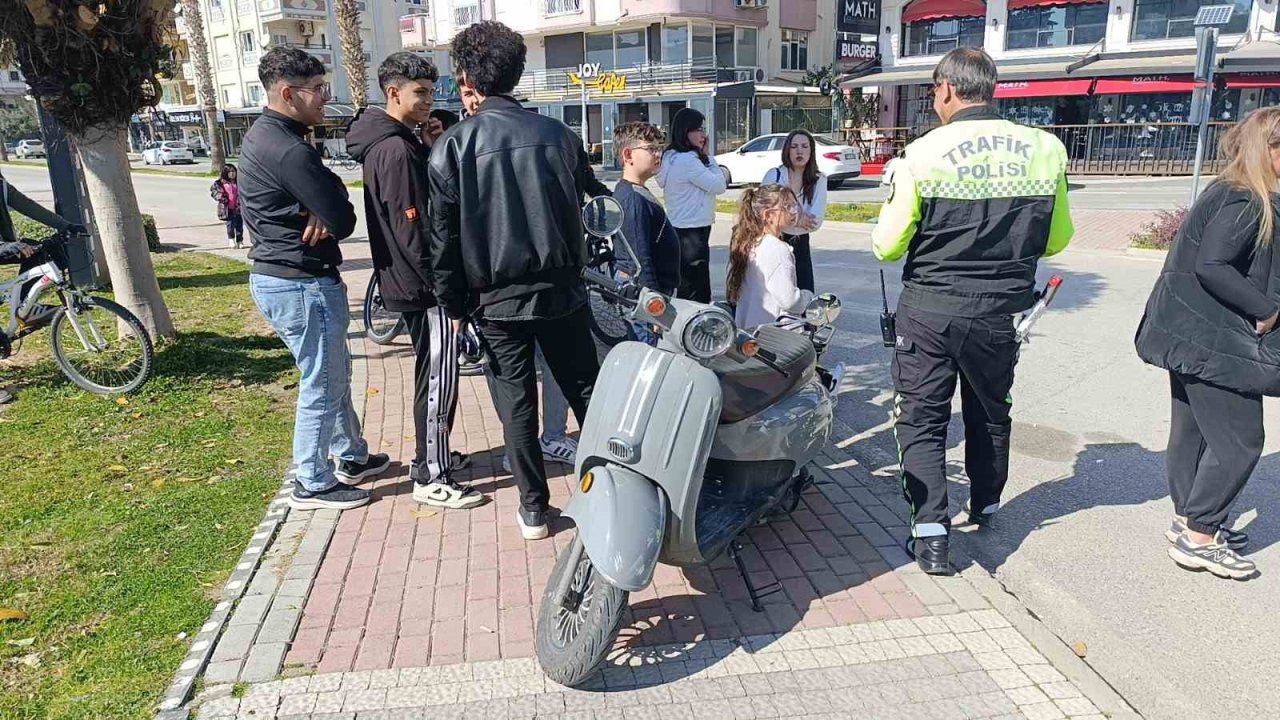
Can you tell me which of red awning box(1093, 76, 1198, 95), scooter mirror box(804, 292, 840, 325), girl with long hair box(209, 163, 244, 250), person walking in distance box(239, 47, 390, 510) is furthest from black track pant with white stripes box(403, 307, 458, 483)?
red awning box(1093, 76, 1198, 95)

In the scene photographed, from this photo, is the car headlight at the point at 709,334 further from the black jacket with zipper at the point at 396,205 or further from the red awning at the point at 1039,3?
the red awning at the point at 1039,3

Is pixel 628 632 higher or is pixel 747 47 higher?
pixel 747 47

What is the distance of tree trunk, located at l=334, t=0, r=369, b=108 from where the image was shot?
23.2m

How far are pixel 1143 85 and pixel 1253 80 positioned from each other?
267 centimetres

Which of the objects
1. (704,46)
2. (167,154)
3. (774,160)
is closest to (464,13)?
(704,46)

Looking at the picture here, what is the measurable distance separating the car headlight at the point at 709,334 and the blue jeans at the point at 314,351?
6.46 ft

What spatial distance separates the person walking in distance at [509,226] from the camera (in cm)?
347

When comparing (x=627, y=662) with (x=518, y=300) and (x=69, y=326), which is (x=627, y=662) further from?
(x=69, y=326)

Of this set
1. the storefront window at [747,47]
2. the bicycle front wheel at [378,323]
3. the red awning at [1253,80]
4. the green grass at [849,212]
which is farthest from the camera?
the storefront window at [747,47]

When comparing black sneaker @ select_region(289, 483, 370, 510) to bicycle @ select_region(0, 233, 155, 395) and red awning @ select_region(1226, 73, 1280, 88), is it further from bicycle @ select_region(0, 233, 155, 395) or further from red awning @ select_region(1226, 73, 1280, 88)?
red awning @ select_region(1226, 73, 1280, 88)

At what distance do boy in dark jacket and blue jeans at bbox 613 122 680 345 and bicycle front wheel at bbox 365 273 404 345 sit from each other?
3.44 m

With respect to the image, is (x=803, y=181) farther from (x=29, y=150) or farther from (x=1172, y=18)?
(x=29, y=150)

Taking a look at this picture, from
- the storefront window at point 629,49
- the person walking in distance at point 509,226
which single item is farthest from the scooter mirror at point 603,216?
the storefront window at point 629,49

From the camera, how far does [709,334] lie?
2832 mm
